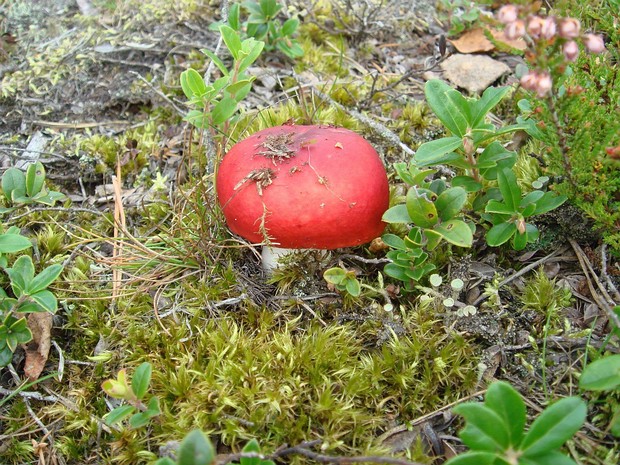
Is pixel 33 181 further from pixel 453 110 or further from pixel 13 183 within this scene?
pixel 453 110

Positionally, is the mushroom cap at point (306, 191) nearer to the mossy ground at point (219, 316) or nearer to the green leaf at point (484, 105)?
the mossy ground at point (219, 316)

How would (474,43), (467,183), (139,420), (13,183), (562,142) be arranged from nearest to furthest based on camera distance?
(139,420) < (562,142) < (467,183) < (13,183) < (474,43)

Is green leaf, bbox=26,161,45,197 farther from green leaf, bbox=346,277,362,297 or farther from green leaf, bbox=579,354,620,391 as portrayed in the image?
green leaf, bbox=579,354,620,391

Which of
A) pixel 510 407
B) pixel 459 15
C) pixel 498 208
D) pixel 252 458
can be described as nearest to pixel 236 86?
pixel 498 208

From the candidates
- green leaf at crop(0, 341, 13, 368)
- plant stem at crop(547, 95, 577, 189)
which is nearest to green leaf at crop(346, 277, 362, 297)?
plant stem at crop(547, 95, 577, 189)

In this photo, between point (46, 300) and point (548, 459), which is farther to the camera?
point (46, 300)

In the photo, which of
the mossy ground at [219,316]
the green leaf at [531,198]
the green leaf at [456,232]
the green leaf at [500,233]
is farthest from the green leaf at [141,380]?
the green leaf at [531,198]

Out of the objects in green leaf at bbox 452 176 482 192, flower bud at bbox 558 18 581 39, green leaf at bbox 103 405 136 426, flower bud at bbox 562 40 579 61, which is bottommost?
green leaf at bbox 103 405 136 426
